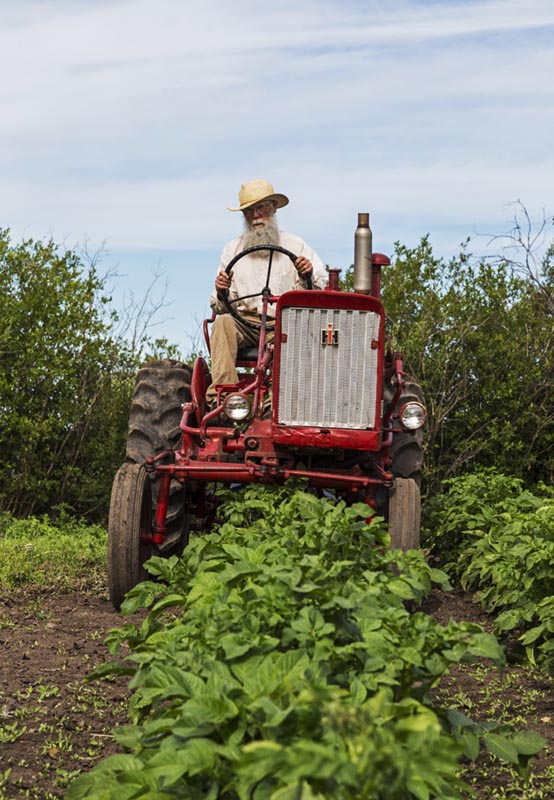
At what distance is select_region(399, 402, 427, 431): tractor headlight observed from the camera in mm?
6504

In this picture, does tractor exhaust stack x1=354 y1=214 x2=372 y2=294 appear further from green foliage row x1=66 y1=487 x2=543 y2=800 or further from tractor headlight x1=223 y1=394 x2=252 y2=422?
green foliage row x1=66 y1=487 x2=543 y2=800

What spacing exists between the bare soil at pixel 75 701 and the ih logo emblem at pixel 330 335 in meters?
1.77

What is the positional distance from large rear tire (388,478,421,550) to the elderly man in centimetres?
126

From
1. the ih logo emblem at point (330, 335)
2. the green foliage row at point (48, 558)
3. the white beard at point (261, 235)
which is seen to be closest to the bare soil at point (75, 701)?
the green foliage row at point (48, 558)

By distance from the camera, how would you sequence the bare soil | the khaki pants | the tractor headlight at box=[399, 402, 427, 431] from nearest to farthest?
the bare soil → the tractor headlight at box=[399, 402, 427, 431] → the khaki pants

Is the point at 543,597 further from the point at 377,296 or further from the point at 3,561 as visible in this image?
the point at 3,561

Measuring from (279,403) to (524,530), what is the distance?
1566 millimetres

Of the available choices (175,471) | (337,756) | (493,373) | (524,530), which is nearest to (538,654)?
(524,530)

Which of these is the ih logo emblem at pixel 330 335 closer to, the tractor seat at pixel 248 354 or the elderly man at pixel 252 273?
the elderly man at pixel 252 273

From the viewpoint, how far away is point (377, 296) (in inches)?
275

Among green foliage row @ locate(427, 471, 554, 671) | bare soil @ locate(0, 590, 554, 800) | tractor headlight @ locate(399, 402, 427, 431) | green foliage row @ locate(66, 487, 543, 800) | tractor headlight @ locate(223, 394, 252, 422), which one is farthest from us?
tractor headlight @ locate(399, 402, 427, 431)

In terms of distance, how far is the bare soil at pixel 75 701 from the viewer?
3.97 meters

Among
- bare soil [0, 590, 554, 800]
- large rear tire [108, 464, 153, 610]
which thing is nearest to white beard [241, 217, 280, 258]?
large rear tire [108, 464, 153, 610]

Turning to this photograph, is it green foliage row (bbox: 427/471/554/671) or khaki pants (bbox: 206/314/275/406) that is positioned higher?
khaki pants (bbox: 206/314/275/406)
